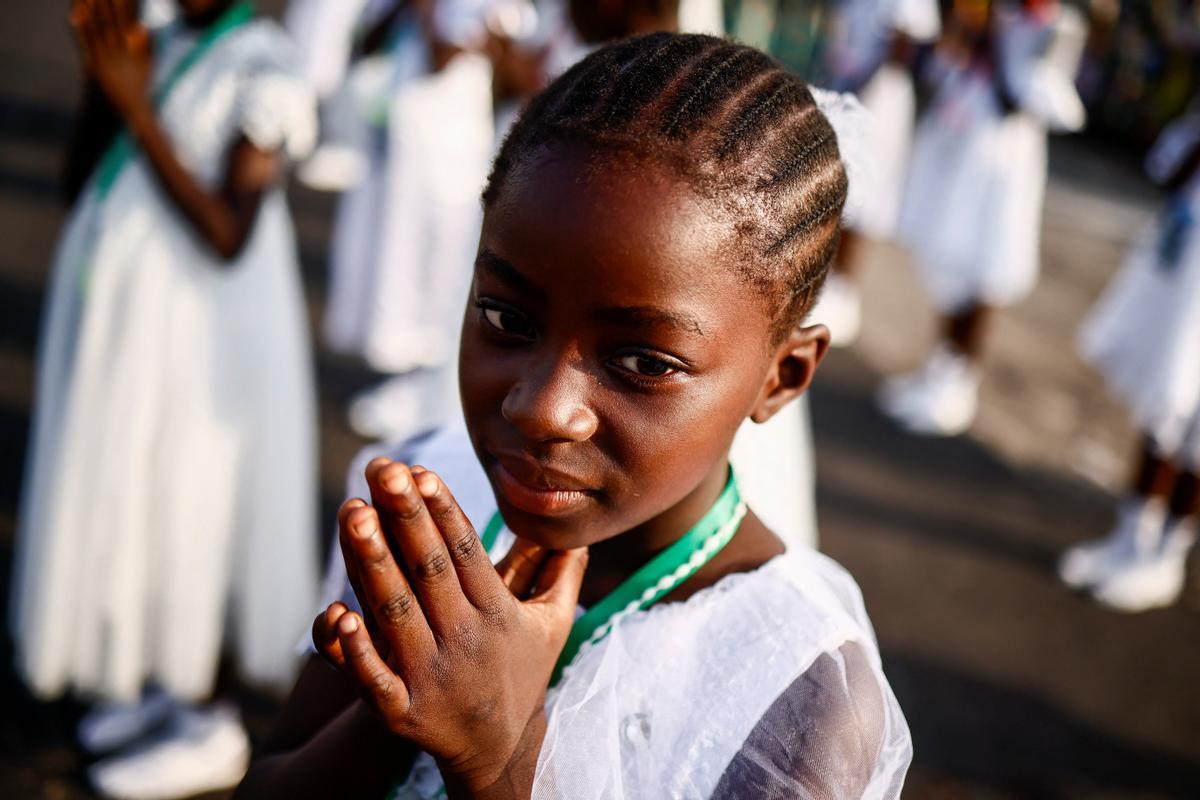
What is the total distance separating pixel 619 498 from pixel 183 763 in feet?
6.84

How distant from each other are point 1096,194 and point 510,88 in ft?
25.5

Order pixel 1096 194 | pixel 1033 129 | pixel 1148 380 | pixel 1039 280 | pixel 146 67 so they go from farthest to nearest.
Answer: pixel 1096 194 → pixel 1039 280 → pixel 1033 129 → pixel 1148 380 → pixel 146 67

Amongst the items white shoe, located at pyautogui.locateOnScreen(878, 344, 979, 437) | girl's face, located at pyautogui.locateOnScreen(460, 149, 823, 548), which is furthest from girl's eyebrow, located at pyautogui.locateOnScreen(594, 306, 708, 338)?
white shoe, located at pyautogui.locateOnScreen(878, 344, 979, 437)

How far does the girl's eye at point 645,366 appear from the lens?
3.35 ft

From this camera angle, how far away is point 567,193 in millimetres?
994

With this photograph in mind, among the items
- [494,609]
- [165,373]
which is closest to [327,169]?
[165,373]

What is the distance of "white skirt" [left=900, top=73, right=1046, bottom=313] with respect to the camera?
5102mm

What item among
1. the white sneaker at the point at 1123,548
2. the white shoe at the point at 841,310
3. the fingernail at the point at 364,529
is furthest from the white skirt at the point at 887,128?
the fingernail at the point at 364,529

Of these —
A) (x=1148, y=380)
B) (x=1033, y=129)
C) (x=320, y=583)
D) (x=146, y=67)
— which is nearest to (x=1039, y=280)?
(x=1033, y=129)

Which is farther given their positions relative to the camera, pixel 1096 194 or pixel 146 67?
pixel 1096 194

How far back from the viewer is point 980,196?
5.18 metres

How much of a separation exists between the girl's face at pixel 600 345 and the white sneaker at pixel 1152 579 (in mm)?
3614

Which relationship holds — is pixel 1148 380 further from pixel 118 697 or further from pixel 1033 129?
pixel 118 697

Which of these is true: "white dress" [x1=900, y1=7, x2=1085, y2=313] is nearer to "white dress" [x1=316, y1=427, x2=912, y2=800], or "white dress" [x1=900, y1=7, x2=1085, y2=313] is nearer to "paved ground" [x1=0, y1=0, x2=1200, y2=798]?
"paved ground" [x1=0, y1=0, x2=1200, y2=798]
